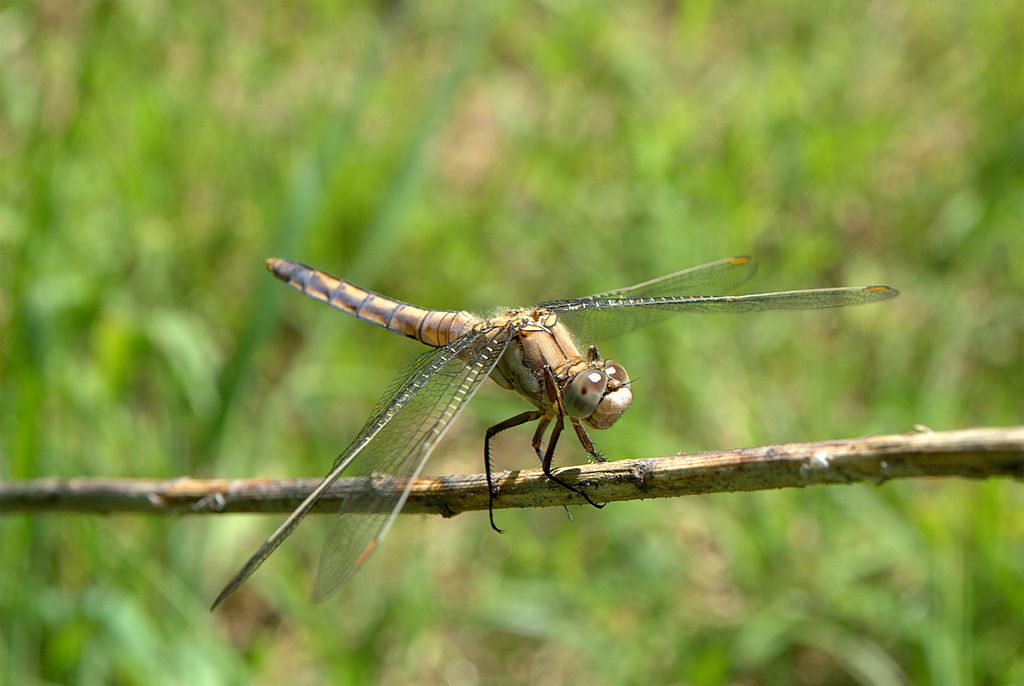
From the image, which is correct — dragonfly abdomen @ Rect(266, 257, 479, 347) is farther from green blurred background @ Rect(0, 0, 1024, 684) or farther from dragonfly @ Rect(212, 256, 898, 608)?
green blurred background @ Rect(0, 0, 1024, 684)

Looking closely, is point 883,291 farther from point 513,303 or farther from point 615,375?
point 513,303

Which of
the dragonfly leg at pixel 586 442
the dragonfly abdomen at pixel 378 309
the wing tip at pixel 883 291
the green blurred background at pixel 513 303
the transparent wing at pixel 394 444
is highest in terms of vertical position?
the wing tip at pixel 883 291

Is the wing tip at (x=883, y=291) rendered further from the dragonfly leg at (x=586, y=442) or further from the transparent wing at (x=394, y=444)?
the transparent wing at (x=394, y=444)

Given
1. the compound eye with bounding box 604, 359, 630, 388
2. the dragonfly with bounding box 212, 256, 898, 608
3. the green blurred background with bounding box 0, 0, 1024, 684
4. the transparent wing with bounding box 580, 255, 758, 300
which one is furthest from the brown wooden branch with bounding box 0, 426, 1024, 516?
the transparent wing with bounding box 580, 255, 758, 300

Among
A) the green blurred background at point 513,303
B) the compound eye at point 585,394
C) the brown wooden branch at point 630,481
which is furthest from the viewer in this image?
the green blurred background at point 513,303

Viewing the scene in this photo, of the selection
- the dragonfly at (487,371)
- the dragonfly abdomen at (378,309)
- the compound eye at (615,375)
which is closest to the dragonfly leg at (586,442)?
the dragonfly at (487,371)

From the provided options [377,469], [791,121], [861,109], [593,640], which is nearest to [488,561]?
[593,640]

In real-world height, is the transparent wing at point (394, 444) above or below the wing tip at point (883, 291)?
below

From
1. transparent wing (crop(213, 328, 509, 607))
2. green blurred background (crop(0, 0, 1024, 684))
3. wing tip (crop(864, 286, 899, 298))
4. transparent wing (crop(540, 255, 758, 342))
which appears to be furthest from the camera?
green blurred background (crop(0, 0, 1024, 684))
